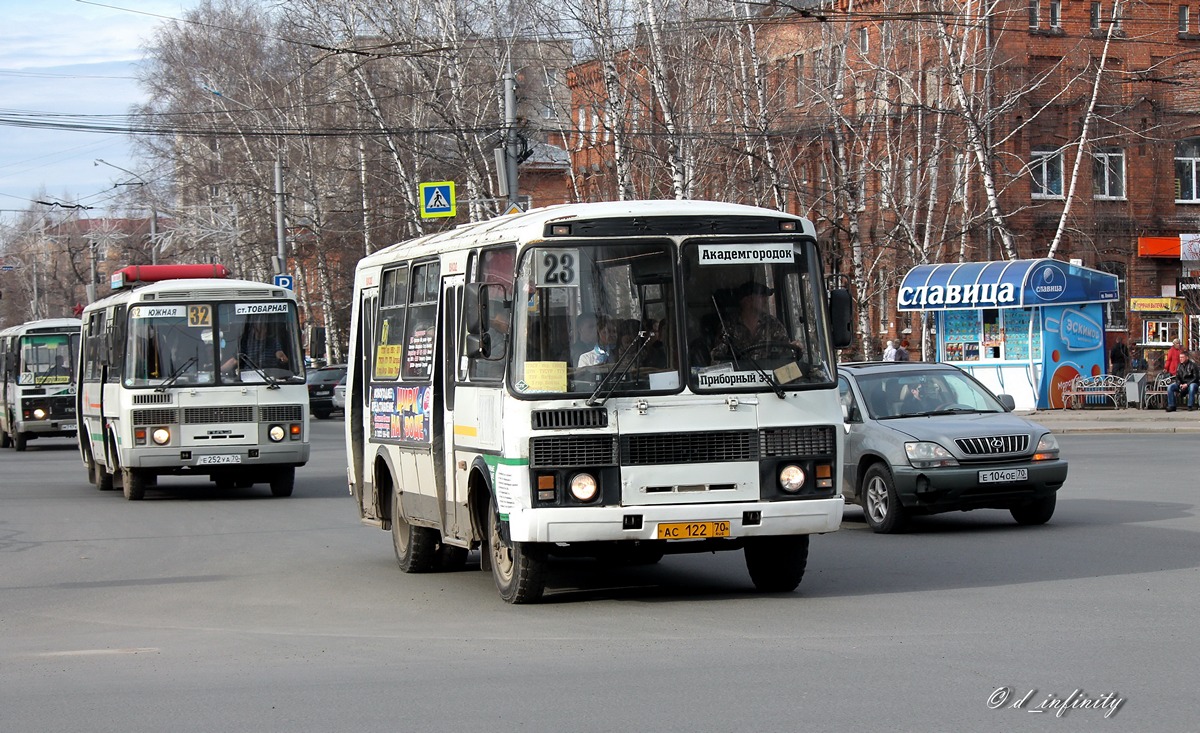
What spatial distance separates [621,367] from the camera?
986cm

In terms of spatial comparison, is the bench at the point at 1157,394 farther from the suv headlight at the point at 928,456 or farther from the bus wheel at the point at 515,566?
the bus wheel at the point at 515,566

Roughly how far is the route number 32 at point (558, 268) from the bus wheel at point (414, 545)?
3.33m

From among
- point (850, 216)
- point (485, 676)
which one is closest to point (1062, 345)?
point (850, 216)

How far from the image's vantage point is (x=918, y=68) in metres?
41.8

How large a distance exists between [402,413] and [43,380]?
26713 millimetres

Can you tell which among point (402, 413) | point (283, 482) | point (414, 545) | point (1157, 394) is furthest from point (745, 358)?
point (1157, 394)

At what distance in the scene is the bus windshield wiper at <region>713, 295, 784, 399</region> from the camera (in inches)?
396

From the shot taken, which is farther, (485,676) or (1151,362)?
(1151,362)

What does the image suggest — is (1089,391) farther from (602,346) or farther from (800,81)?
(602,346)

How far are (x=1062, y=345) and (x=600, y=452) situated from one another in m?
29.5

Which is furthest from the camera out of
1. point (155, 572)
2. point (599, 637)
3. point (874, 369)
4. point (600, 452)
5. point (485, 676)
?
point (874, 369)

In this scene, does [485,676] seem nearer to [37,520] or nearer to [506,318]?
[506,318]

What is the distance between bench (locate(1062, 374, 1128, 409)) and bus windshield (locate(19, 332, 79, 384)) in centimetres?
2337

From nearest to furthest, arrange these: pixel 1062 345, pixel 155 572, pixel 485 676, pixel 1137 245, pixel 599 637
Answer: pixel 485 676 < pixel 599 637 < pixel 155 572 < pixel 1062 345 < pixel 1137 245
